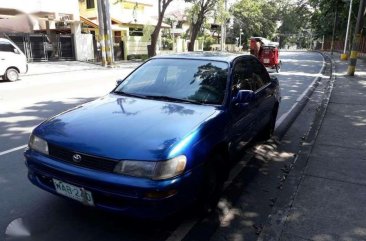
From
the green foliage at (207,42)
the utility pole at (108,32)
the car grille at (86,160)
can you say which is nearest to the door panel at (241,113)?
the car grille at (86,160)

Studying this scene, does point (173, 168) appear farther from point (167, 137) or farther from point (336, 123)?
point (336, 123)

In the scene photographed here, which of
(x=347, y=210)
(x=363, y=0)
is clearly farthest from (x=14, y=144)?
(x=363, y=0)

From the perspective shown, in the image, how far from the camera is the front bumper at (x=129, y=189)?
9.48ft

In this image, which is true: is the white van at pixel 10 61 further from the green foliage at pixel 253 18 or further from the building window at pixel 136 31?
the green foliage at pixel 253 18

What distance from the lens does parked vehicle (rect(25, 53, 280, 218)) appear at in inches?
115

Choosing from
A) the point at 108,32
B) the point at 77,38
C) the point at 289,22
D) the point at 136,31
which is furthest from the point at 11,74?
the point at 289,22

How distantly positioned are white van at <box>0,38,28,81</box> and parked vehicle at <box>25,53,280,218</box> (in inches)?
449

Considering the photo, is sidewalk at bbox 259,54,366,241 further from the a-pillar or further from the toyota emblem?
the a-pillar

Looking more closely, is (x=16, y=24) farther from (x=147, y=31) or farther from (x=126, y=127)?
(x=126, y=127)

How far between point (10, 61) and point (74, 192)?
13.0 meters

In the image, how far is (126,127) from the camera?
3.30m

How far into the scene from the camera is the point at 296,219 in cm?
371

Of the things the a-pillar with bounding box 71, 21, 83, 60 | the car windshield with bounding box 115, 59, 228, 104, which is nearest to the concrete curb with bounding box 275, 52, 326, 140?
the car windshield with bounding box 115, 59, 228, 104

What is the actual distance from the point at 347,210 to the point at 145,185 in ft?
7.85
